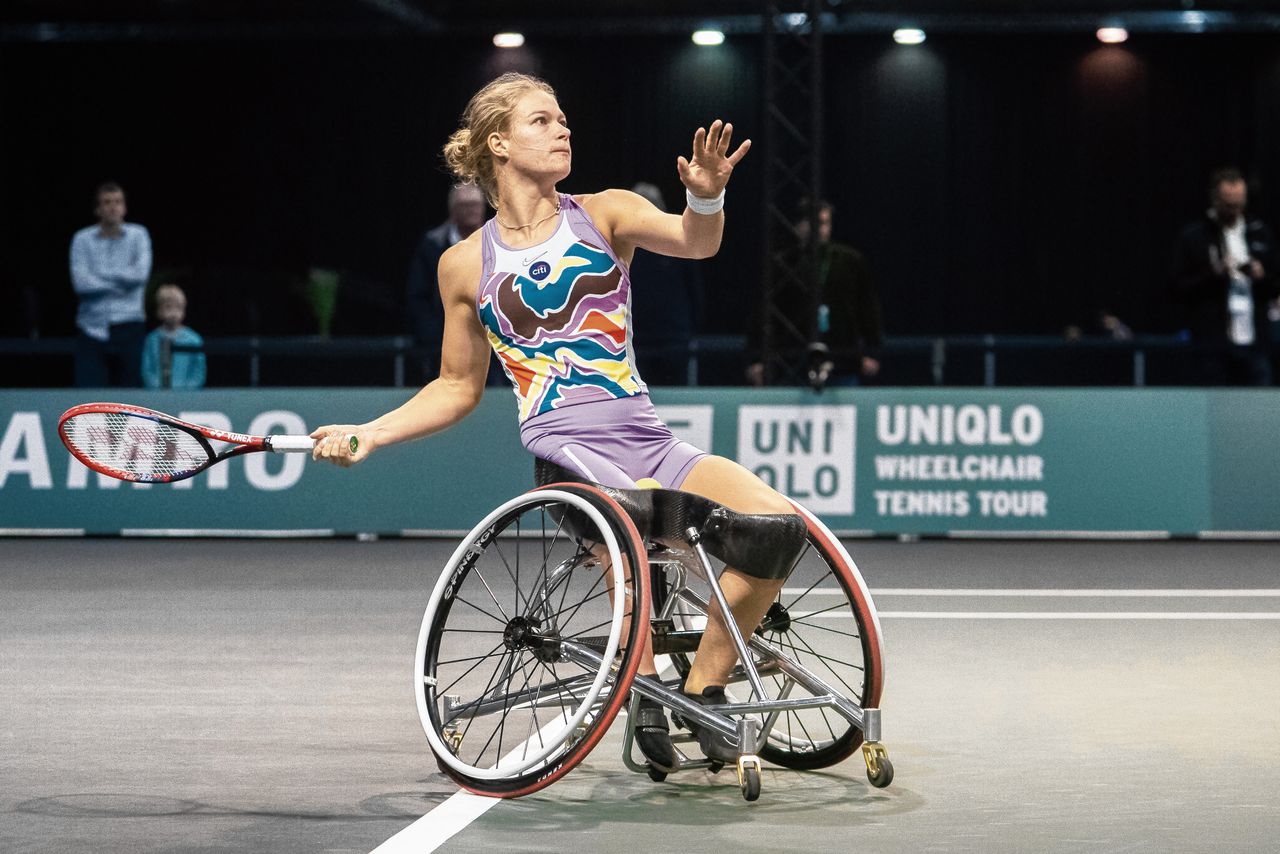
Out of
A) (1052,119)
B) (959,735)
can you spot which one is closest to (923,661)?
(959,735)

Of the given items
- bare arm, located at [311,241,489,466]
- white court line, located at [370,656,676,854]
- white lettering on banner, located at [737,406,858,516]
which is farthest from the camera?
white lettering on banner, located at [737,406,858,516]

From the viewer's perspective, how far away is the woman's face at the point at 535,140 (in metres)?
5.82

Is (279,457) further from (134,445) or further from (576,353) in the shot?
(576,353)

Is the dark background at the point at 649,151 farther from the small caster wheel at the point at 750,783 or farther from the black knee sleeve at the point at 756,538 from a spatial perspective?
the small caster wheel at the point at 750,783

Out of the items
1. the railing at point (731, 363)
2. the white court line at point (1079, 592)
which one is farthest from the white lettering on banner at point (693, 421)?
the white court line at point (1079, 592)

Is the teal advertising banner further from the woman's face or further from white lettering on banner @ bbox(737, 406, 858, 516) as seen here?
the woman's face

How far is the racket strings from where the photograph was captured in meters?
5.89

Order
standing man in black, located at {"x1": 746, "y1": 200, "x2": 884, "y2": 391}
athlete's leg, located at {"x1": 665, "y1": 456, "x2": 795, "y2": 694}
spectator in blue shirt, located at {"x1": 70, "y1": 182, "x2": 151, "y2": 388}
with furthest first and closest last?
spectator in blue shirt, located at {"x1": 70, "y1": 182, "x2": 151, "y2": 388} → standing man in black, located at {"x1": 746, "y1": 200, "x2": 884, "y2": 391} → athlete's leg, located at {"x1": 665, "y1": 456, "x2": 795, "y2": 694}

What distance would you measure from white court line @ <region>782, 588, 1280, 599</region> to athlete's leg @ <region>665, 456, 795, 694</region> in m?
4.83

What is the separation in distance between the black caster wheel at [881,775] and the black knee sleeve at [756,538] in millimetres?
580

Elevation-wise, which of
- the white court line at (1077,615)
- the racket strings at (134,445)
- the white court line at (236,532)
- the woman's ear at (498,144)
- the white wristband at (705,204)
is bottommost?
the white court line at (1077,615)

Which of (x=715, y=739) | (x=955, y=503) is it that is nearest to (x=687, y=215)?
(x=715, y=739)

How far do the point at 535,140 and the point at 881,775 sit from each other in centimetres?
197

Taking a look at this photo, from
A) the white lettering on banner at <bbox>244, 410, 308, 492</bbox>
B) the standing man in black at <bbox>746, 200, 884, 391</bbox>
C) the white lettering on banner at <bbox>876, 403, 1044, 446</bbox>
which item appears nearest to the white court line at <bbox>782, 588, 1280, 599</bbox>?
the white lettering on banner at <bbox>876, 403, 1044, 446</bbox>
